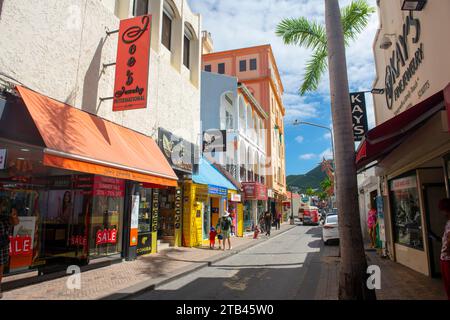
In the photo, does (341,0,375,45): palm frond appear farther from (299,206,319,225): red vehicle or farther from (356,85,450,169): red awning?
(299,206,319,225): red vehicle

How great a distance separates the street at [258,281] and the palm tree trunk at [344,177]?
3.65 ft

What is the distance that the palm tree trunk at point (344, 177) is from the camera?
592cm

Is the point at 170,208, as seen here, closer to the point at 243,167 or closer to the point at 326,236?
the point at 326,236

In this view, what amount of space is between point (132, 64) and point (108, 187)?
415cm

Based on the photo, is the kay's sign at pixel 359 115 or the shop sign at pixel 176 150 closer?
the kay's sign at pixel 359 115

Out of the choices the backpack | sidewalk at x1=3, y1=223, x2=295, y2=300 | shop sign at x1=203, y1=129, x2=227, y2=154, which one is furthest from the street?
shop sign at x1=203, y1=129, x2=227, y2=154

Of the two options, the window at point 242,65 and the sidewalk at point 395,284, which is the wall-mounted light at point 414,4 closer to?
the sidewalk at point 395,284

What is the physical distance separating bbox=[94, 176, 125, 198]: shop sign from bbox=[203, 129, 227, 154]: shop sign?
933 cm

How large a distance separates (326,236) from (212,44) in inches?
1341

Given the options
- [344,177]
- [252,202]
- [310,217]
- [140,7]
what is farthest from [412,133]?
[310,217]

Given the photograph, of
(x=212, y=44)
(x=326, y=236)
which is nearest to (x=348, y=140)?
(x=326, y=236)

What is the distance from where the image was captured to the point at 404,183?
10133 millimetres

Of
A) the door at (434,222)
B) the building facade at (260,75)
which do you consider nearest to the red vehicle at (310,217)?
the building facade at (260,75)
